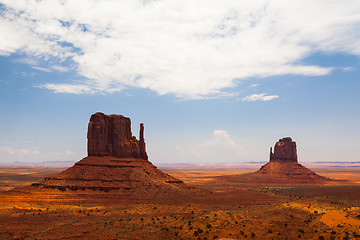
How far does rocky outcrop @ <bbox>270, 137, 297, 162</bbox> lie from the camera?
163 meters

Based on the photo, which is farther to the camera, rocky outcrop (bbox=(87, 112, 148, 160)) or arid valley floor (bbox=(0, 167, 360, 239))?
rocky outcrop (bbox=(87, 112, 148, 160))

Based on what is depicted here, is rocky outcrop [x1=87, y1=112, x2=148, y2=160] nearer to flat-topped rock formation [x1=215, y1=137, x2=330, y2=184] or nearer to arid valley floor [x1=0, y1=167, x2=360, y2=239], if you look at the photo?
arid valley floor [x1=0, y1=167, x2=360, y2=239]

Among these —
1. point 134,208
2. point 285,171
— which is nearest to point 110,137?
point 134,208

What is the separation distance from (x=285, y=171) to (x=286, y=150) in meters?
13.0

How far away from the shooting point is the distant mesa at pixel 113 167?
76.0m

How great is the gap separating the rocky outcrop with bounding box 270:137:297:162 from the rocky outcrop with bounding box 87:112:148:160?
103234 mm

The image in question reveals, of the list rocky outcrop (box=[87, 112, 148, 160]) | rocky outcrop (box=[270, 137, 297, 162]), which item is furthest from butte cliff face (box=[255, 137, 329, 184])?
rocky outcrop (box=[87, 112, 148, 160])

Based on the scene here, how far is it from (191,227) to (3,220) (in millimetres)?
32152

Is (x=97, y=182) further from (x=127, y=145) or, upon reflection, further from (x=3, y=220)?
(x=3, y=220)

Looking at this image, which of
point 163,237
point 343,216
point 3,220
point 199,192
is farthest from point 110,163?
point 343,216

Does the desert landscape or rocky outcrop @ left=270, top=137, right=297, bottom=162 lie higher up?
rocky outcrop @ left=270, top=137, right=297, bottom=162

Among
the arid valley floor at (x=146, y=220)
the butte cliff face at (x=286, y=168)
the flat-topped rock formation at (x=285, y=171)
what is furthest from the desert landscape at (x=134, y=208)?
the butte cliff face at (x=286, y=168)

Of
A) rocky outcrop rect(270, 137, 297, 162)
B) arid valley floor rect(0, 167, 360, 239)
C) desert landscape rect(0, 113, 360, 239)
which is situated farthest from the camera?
rocky outcrop rect(270, 137, 297, 162)

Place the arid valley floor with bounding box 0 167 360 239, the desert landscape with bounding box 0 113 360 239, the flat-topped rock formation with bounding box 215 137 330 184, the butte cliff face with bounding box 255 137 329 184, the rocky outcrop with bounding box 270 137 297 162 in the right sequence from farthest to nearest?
1. the rocky outcrop with bounding box 270 137 297 162
2. the butte cliff face with bounding box 255 137 329 184
3. the flat-topped rock formation with bounding box 215 137 330 184
4. the desert landscape with bounding box 0 113 360 239
5. the arid valley floor with bounding box 0 167 360 239
